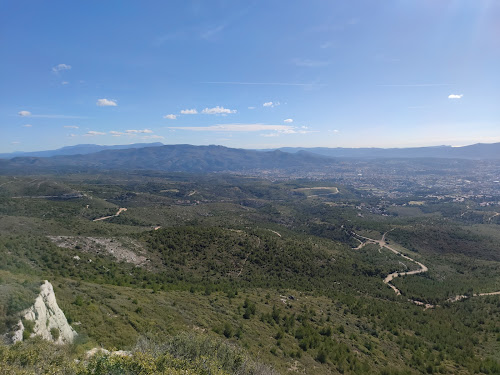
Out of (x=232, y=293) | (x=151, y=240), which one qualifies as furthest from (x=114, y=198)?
(x=232, y=293)

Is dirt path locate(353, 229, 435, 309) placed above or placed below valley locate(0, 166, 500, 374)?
below

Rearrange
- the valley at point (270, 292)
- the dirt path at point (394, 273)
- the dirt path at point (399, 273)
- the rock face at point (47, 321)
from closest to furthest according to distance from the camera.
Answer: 1. the rock face at point (47, 321)
2. the valley at point (270, 292)
3. the dirt path at point (399, 273)
4. the dirt path at point (394, 273)

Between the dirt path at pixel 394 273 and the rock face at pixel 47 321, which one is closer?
the rock face at pixel 47 321

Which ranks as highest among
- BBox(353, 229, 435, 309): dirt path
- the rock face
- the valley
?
the rock face

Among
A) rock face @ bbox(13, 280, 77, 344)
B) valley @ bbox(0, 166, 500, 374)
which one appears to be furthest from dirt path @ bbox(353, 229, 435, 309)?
rock face @ bbox(13, 280, 77, 344)

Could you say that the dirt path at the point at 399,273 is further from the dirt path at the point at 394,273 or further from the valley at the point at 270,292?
the valley at the point at 270,292

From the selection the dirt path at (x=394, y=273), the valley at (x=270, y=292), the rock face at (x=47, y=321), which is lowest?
the dirt path at (x=394, y=273)

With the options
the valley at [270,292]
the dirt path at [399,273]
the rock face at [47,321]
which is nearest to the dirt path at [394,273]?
the dirt path at [399,273]

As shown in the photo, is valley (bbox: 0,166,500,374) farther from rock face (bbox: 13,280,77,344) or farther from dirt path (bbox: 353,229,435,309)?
rock face (bbox: 13,280,77,344)

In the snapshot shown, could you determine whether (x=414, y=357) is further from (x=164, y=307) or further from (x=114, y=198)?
(x=114, y=198)
